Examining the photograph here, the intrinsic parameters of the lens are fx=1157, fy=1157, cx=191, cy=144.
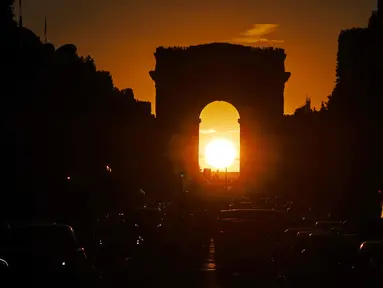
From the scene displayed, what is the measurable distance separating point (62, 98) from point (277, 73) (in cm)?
6672

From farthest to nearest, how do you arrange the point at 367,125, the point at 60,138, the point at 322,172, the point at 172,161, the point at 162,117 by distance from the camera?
the point at 162,117 → the point at 172,161 → the point at 322,172 → the point at 367,125 → the point at 60,138

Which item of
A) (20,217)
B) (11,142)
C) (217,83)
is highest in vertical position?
(217,83)

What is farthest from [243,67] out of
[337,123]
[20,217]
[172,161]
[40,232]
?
[40,232]

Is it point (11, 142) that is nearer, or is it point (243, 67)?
point (11, 142)

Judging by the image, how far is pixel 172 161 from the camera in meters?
114

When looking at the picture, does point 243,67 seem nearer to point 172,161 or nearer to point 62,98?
point 172,161

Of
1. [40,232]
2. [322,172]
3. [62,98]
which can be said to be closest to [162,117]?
[322,172]

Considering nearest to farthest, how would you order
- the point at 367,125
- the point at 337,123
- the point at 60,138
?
the point at 60,138
the point at 367,125
the point at 337,123

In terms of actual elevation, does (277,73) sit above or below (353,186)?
above

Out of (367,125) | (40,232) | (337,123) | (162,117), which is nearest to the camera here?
(40,232)

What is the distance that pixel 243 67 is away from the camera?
118 m

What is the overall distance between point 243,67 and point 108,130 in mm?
49426

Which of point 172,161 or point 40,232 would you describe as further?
point 172,161

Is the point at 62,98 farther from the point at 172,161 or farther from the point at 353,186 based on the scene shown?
the point at 172,161
